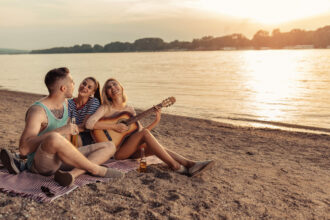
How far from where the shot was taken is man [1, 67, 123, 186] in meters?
3.80

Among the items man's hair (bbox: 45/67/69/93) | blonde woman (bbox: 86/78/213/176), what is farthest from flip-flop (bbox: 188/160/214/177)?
man's hair (bbox: 45/67/69/93)

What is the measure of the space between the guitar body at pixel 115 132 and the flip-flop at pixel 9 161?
1.19 metres

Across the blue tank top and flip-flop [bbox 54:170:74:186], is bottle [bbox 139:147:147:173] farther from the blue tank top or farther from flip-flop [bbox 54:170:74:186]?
the blue tank top

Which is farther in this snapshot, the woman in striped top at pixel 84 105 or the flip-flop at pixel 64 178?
the woman in striped top at pixel 84 105

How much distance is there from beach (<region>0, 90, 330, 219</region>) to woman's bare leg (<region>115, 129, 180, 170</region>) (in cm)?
26

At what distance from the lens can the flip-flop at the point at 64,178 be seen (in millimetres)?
4081

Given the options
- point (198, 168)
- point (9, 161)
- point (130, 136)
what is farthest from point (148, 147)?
point (9, 161)

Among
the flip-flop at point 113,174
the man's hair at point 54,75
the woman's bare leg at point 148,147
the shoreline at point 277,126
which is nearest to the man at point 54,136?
the man's hair at point 54,75

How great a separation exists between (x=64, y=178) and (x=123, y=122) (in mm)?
1284

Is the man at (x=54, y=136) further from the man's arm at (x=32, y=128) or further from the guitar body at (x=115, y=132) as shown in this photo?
the guitar body at (x=115, y=132)

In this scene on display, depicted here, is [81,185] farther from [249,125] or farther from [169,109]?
[169,109]

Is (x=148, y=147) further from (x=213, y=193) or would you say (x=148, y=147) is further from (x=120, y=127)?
(x=213, y=193)

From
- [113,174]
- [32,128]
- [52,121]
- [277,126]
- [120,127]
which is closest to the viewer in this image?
[32,128]

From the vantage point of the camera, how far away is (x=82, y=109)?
16.5ft
